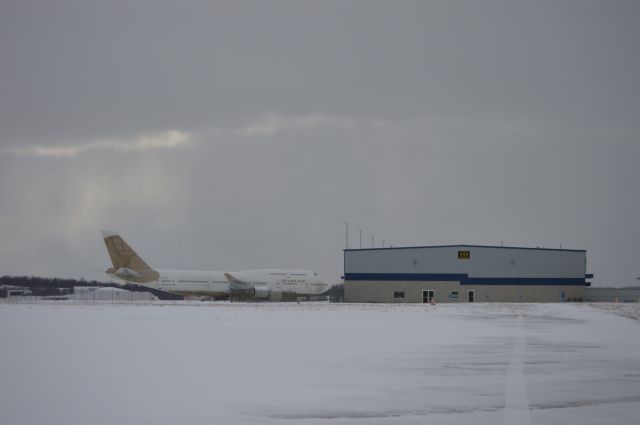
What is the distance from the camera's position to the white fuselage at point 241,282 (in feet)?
277

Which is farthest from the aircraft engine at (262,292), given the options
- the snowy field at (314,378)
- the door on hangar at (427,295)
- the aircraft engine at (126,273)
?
the snowy field at (314,378)

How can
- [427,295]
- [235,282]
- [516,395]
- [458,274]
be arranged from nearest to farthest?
[516,395], [458,274], [427,295], [235,282]

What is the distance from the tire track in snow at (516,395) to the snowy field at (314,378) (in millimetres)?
34

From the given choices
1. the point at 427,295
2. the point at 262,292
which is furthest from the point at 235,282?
the point at 427,295

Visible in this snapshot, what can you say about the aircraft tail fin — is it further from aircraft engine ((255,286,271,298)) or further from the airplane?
aircraft engine ((255,286,271,298))

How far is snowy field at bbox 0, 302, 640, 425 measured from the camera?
12.1 meters

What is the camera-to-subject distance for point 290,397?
1384 centimetres

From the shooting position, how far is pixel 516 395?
14.0m

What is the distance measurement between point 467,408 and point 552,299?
7693 centimetres

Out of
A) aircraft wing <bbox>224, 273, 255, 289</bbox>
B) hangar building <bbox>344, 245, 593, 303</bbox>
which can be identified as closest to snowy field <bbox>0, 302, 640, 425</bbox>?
hangar building <bbox>344, 245, 593, 303</bbox>

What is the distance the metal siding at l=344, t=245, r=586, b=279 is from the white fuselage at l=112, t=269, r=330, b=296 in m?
5.66

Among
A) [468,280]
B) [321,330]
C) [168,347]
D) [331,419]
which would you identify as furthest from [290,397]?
[468,280]

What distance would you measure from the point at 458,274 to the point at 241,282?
86.5 feet

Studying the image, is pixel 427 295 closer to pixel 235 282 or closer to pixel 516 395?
pixel 235 282
